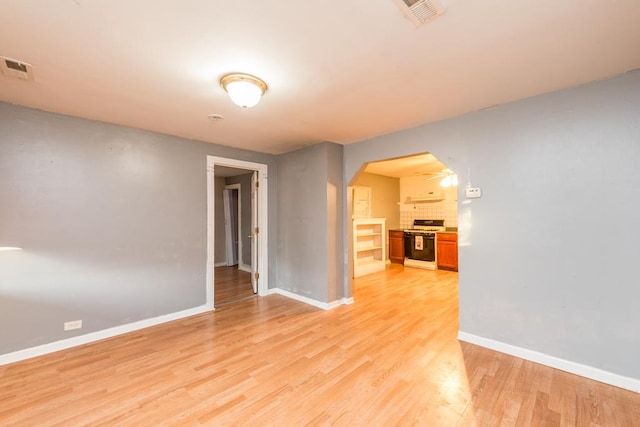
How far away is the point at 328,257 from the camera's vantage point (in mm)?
3775

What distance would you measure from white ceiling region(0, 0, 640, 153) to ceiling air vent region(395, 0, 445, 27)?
0.04 m

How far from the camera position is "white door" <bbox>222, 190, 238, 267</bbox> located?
22.7 feet

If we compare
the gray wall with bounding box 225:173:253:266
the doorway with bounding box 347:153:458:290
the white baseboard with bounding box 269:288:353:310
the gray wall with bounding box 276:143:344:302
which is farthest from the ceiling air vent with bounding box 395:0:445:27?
the gray wall with bounding box 225:173:253:266

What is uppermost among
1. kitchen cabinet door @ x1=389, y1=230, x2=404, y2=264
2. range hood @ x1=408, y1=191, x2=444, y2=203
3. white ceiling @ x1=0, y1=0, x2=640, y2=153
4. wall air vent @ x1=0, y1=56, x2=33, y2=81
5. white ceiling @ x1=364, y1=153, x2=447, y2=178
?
white ceiling @ x1=364, y1=153, x2=447, y2=178

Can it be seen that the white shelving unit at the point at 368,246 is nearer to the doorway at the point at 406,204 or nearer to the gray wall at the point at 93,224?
the doorway at the point at 406,204

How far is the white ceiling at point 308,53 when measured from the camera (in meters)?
1.38

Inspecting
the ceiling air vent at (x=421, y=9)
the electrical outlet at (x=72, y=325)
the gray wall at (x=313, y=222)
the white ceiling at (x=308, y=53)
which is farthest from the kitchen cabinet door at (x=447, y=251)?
the electrical outlet at (x=72, y=325)

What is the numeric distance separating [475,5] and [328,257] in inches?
120

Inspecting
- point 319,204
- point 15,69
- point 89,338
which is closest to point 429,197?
point 319,204

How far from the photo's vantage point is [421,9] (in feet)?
4.44

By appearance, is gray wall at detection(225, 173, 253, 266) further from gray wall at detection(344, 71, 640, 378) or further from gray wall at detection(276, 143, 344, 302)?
gray wall at detection(344, 71, 640, 378)

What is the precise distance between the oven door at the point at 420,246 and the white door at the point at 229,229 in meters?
4.54

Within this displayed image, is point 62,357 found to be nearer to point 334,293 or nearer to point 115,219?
point 115,219

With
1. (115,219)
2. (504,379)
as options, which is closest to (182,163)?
(115,219)
